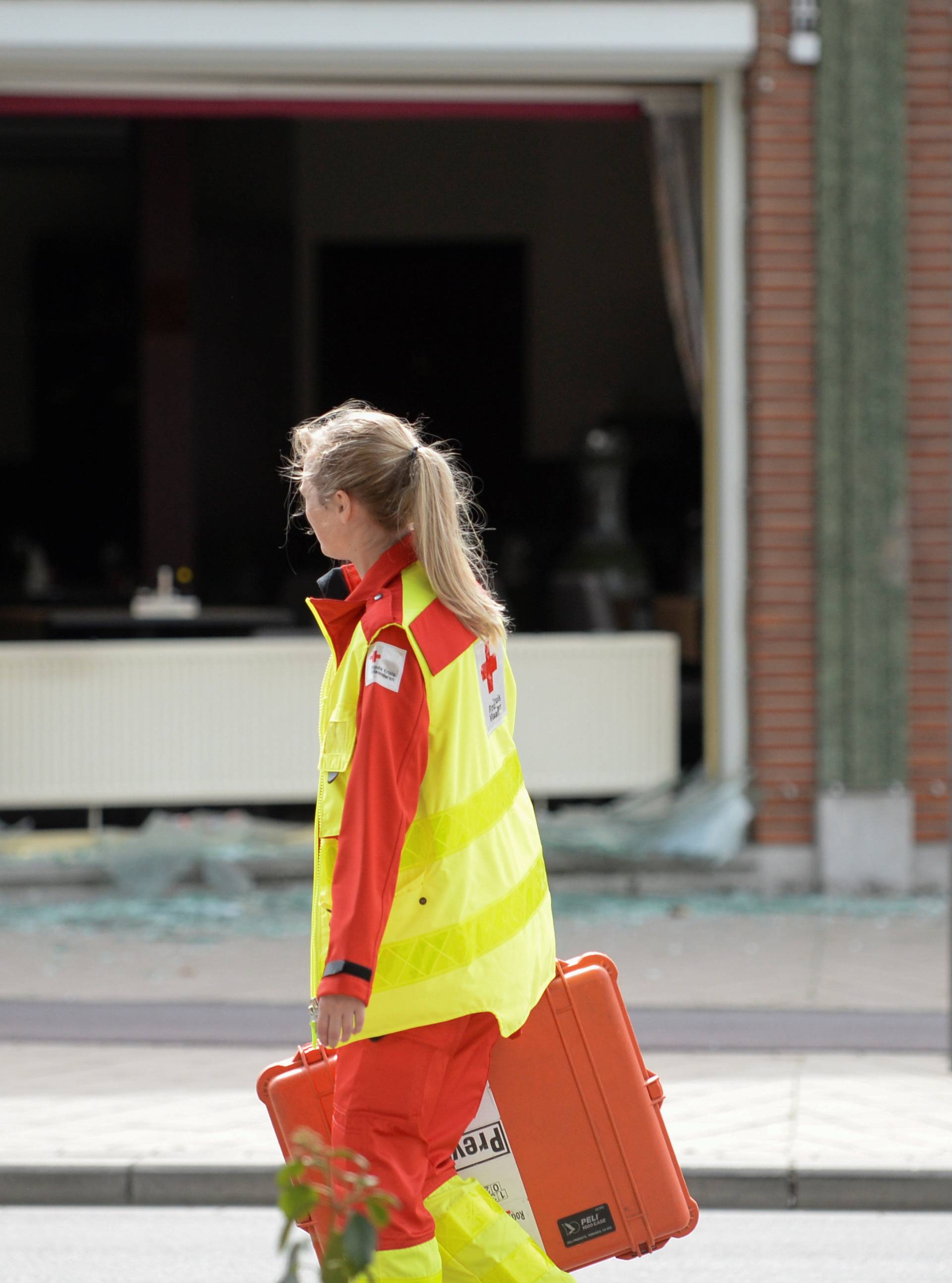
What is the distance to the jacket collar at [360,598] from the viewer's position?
126 inches

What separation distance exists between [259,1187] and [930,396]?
5.44 metres

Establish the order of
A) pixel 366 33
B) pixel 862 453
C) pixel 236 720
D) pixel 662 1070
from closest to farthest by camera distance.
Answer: pixel 662 1070 → pixel 366 33 → pixel 862 453 → pixel 236 720

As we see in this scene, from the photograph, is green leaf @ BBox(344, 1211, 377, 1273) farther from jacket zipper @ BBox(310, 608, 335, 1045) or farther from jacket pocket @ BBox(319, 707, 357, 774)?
jacket pocket @ BBox(319, 707, 357, 774)

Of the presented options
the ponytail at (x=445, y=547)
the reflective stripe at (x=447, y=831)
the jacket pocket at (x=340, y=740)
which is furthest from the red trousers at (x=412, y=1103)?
the ponytail at (x=445, y=547)

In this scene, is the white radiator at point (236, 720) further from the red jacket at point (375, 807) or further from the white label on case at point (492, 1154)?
the red jacket at point (375, 807)

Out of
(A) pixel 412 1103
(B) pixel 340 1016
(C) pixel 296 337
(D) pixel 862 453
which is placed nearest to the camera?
(B) pixel 340 1016

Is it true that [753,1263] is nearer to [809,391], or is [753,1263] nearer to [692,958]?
[692,958]

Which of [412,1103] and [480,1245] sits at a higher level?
[412,1103]

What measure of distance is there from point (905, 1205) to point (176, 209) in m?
9.77

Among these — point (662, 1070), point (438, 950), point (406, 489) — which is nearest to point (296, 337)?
point (662, 1070)

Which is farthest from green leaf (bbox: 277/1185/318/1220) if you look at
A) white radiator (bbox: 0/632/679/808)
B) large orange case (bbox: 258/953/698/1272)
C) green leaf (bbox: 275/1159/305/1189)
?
white radiator (bbox: 0/632/679/808)

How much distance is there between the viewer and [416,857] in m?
3.11

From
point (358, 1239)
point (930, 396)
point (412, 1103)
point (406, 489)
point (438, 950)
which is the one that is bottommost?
point (412, 1103)

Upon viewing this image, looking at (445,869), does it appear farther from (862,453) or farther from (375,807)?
(862,453)
